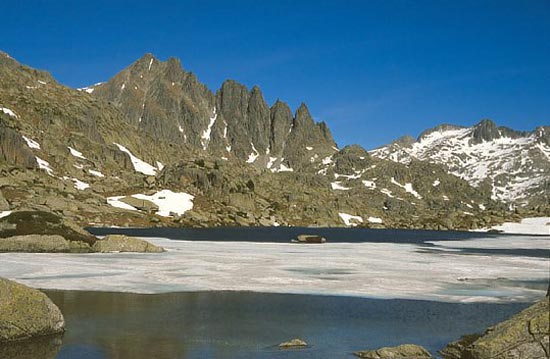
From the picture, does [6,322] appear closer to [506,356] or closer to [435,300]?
[506,356]

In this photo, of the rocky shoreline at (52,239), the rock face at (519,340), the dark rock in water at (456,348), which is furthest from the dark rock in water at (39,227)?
the rock face at (519,340)

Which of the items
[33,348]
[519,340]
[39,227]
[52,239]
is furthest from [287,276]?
[39,227]

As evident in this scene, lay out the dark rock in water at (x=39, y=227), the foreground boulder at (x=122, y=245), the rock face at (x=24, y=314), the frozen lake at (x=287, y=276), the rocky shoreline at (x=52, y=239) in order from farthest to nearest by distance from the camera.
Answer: the dark rock in water at (x=39, y=227) → the foreground boulder at (x=122, y=245) → the rocky shoreline at (x=52, y=239) → the frozen lake at (x=287, y=276) → the rock face at (x=24, y=314)

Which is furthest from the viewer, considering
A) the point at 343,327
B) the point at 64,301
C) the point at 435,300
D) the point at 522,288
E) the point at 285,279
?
the point at 285,279

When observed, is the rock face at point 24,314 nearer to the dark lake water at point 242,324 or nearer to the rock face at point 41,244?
the dark lake water at point 242,324

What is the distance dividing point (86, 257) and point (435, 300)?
37299 mm

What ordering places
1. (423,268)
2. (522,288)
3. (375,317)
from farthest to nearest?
(423,268) → (522,288) → (375,317)

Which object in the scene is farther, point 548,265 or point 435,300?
point 548,265

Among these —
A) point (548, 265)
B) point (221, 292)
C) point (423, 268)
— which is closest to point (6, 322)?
point (221, 292)

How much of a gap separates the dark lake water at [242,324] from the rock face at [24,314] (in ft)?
3.17

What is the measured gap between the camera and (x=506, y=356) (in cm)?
1783

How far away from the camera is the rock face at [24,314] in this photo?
21.6 meters

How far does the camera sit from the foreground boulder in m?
63.9

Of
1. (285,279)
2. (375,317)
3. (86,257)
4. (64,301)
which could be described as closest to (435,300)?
(375,317)
